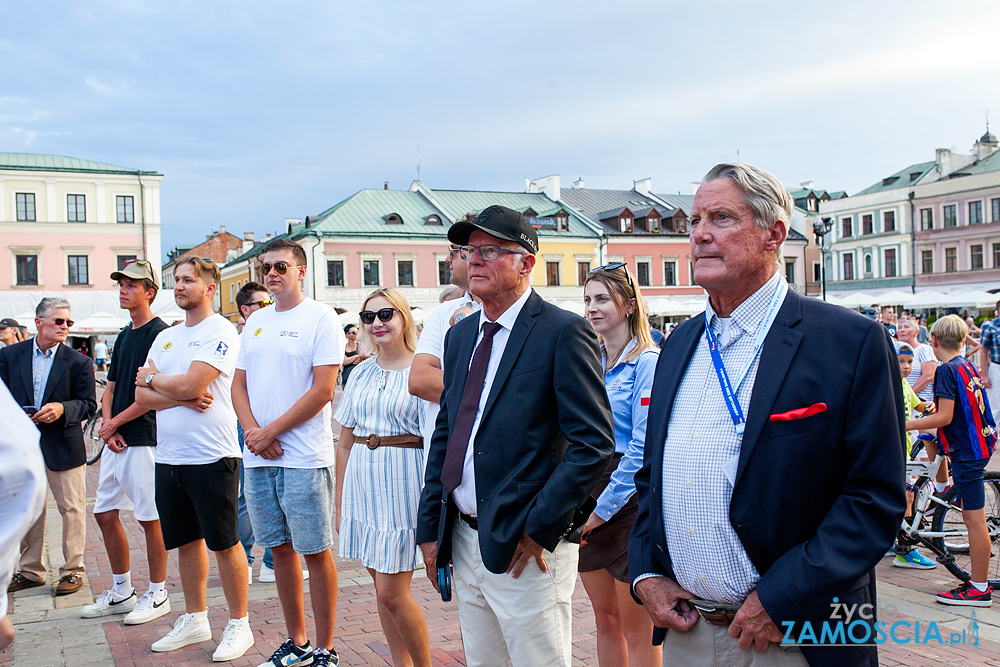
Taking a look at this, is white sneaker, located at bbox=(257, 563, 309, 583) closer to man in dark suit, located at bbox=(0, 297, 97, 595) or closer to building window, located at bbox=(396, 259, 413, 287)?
man in dark suit, located at bbox=(0, 297, 97, 595)

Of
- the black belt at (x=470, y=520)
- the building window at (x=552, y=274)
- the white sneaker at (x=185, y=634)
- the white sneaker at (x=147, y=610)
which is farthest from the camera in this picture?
the building window at (x=552, y=274)

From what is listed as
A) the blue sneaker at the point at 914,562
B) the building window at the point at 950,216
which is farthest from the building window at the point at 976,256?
the blue sneaker at the point at 914,562

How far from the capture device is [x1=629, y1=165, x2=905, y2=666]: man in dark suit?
6.48ft

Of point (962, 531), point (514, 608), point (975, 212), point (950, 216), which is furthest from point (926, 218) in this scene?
point (514, 608)

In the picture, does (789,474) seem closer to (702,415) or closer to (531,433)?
(702,415)

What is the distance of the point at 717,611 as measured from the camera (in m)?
2.18

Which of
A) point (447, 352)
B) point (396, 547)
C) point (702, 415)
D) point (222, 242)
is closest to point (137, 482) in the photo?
point (396, 547)

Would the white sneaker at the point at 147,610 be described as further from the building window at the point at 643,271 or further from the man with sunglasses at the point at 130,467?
the building window at the point at 643,271

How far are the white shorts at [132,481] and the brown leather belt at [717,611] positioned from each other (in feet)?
12.9

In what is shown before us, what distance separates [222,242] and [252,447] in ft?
225

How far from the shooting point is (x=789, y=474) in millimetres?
2000

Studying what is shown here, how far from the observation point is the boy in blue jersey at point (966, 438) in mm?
5055

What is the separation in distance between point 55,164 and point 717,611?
5558 centimetres

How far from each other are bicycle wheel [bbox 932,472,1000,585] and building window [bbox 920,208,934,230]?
179ft
